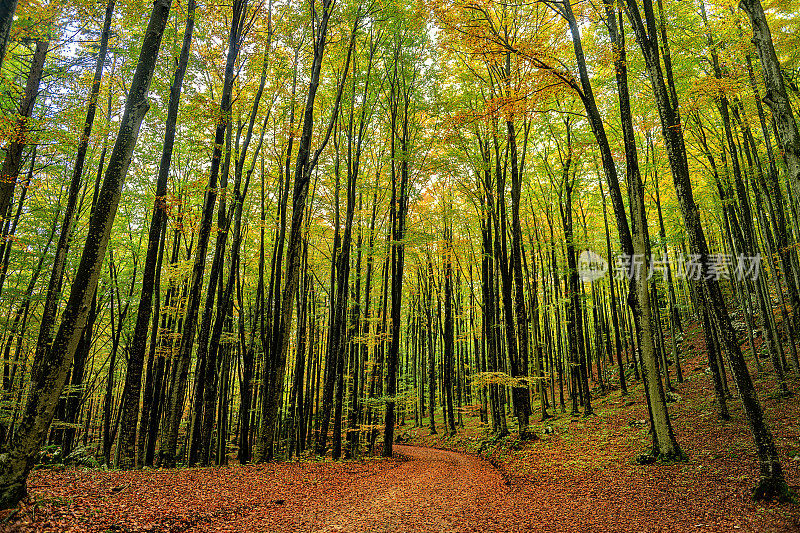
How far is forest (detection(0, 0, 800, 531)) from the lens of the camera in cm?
611

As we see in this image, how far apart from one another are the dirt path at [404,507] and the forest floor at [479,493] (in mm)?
29

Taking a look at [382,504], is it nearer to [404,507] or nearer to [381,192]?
[404,507]

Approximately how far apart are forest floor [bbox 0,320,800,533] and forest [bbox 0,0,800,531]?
0.35ft

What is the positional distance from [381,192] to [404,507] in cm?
1322

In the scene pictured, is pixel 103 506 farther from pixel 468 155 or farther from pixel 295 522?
pixel 468 155

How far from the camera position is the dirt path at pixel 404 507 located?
17.4 feet

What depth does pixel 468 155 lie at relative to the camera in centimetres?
1443

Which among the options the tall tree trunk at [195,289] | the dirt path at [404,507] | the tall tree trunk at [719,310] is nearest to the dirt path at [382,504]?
the dirt path at [404,507]

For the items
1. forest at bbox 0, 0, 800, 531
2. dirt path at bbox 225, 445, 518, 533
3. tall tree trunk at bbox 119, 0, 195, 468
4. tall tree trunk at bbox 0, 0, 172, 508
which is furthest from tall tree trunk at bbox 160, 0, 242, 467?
dirt path at bbox 225, 445, 518, 533

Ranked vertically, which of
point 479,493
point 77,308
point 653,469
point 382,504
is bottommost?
point 479,493

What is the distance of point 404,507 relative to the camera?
629 cm

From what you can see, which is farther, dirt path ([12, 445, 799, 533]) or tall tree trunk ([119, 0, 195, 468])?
tall tree trunk ([119, 0, 195, 468])

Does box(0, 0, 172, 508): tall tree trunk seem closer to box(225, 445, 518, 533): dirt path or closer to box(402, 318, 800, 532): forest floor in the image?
box(225, 445, 518, 533): dirt path

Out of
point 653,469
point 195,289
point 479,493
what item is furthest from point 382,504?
point 195,289
